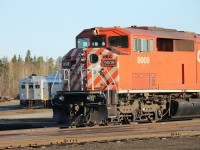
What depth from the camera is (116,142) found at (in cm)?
1249

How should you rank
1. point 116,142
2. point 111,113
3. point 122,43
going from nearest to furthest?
point 116,142 → point 111,113 → point 122,43

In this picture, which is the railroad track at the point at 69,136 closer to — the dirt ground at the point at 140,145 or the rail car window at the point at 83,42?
the dirt ground at the point at 140,145

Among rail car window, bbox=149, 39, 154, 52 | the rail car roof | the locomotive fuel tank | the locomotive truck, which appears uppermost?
the rail car roof

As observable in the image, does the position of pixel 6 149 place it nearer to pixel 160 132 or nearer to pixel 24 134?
pixel 24 134

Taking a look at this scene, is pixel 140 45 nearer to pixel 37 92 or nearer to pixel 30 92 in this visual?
pixel 37 92

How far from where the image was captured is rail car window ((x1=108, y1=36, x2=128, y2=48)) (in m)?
19.7

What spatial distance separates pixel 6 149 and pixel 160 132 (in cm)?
577

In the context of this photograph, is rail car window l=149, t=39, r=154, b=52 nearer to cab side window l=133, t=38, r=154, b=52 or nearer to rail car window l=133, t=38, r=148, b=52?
cab side window l=133, t=38, r=154, b=52

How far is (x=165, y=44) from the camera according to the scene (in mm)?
21438

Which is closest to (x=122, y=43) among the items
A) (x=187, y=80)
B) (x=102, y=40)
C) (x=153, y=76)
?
(x=102, y=40)

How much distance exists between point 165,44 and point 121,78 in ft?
11.2

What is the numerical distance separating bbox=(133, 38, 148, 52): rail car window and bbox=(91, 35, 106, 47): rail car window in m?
1.37

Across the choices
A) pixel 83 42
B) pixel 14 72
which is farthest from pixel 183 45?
pixel 14 72

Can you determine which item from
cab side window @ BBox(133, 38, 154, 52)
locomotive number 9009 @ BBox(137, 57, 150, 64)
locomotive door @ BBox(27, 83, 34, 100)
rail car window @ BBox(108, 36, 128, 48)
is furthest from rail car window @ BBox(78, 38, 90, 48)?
locomotive door @ BBox(27, 83, 34, 100)
